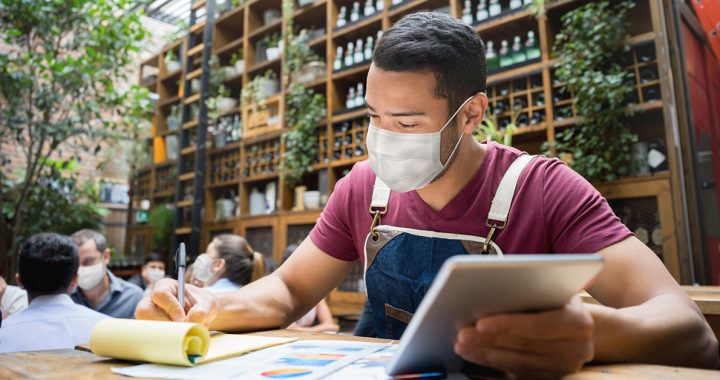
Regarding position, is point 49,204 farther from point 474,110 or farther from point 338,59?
point 474,110

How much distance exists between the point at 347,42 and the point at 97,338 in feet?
Result: 15.7

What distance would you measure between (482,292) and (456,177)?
78cm

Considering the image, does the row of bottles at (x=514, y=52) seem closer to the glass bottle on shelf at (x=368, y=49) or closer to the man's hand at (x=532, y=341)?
the glass bottle on shelf at (x=368, y=49)

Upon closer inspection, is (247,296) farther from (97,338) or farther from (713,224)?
(713,224)

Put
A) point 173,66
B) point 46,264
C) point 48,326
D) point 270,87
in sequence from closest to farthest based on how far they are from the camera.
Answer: point 48,326
point 46,264
point 270,87
point 173,66

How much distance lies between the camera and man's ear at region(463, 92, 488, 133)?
1.26 meters

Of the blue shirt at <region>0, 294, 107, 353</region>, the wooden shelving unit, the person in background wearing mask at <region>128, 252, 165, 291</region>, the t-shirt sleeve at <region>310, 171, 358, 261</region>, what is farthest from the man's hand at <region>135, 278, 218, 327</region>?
the person in background wearing mask at <region>128, 252, 165, 291</region>

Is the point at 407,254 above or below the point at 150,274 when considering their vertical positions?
above

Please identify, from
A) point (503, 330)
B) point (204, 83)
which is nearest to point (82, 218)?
point (204, 83)

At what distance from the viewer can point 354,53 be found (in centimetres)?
502

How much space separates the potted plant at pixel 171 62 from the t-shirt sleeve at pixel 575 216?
270 inches

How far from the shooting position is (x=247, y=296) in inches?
44.7

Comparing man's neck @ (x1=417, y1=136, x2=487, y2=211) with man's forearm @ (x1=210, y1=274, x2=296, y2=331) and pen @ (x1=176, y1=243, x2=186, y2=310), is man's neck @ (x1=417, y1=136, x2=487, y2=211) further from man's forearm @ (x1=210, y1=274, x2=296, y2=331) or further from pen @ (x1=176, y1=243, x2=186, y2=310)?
pen @ (x1=176, y1=243, x2=186, y2=310)

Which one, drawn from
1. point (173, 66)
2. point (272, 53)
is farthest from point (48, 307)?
point (173, 66)
